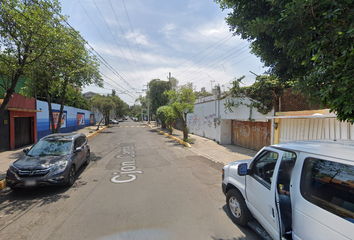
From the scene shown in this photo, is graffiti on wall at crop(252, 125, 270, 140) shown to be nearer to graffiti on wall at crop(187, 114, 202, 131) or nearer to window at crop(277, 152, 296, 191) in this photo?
graffiti on wall at crop(187, 114, 202, 131)

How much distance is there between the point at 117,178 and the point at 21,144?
9.34m

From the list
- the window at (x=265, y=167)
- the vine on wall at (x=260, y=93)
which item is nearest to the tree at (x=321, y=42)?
the window at (x=265, y=167)

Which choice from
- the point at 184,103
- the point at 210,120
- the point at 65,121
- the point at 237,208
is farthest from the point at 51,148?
the point at 65,121

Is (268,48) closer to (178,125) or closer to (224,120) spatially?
(224,120)

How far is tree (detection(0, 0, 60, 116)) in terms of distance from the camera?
19.5ft

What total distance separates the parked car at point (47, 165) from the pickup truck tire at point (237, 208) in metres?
4.52

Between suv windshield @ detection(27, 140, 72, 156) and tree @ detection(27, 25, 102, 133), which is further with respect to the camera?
tree @ detection(27, 25, 102, 133)

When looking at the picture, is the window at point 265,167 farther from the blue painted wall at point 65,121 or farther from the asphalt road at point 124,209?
the blue painted wall at point 65,121

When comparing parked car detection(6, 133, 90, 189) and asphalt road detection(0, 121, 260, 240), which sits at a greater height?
parked car detection(6, 133, 90, 189)

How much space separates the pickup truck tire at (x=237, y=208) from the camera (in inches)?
130

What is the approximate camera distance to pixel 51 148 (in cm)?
601

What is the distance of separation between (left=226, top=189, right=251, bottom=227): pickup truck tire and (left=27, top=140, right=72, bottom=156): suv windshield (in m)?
5.26

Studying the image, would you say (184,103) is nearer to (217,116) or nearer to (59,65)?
(217,116)

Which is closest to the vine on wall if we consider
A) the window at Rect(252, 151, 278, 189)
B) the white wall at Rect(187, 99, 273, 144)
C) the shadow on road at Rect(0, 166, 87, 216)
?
the white wall at Rect(187, 99, 273, 144)
